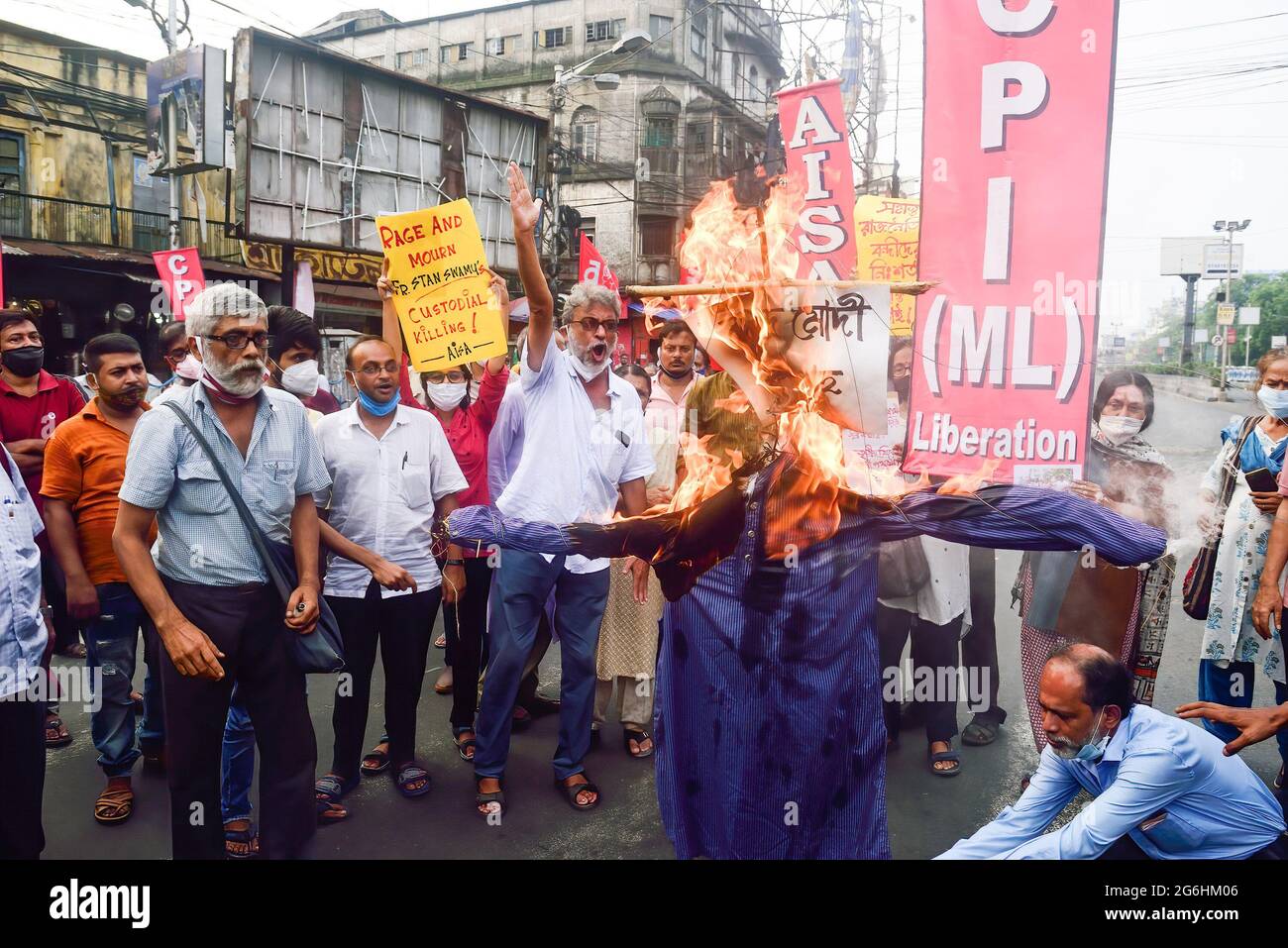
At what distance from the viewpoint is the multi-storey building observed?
32.8m

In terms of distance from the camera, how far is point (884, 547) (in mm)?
4660

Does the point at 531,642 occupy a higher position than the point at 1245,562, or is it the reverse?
the point at 1245,562

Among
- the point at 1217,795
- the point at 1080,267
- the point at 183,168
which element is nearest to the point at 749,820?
the point at 1217,795

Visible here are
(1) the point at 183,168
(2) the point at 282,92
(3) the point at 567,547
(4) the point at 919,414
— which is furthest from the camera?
(2) the point at 282,92

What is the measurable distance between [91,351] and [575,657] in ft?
8.88

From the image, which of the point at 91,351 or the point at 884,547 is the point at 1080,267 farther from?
the point at 91,351

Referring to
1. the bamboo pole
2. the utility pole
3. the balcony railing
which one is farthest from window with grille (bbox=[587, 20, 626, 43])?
the bamboo pole

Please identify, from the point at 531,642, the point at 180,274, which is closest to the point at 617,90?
the point at 180,274

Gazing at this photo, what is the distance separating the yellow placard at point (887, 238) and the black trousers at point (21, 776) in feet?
25.2

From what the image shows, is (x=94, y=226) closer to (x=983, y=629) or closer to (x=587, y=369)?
(x=587, y=369)

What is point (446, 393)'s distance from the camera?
18.5 feet

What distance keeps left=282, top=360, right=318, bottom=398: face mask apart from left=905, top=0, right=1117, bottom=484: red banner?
3.26 metres

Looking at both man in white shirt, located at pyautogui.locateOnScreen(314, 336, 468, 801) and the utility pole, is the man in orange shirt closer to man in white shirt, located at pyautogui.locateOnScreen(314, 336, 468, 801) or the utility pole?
man in white shirt, located at pyautogui.locateOnScreen(314, 336, 468, 801)

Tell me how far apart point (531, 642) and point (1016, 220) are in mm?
2643
